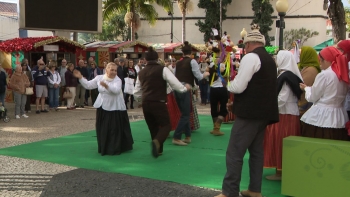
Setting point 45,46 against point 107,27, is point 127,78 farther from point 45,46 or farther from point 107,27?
point 107,27

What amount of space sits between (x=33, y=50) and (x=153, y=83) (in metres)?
11.6

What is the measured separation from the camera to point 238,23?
4953cm

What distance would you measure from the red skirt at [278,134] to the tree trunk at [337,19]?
9530mm

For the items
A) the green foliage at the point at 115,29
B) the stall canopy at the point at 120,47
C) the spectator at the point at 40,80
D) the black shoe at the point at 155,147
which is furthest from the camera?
the green foliage at the point at 115,29

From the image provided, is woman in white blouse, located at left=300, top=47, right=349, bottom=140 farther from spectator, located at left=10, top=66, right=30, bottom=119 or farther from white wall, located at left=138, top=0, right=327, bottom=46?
white wall, located at left=138, top=0, right=327, bottom=46

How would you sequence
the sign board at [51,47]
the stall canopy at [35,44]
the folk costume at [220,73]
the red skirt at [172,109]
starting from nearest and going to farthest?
the folk costume at [220,73] → the red skirt at [172,109] → the stall canopy at [35,44] → the sign board at [51,47]

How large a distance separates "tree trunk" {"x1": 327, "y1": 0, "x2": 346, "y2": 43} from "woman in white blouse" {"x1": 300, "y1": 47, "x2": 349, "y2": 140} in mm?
9924

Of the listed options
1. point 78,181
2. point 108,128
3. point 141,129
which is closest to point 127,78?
point 141,129

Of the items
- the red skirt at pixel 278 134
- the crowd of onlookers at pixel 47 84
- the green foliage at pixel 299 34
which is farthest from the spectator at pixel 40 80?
the green foliage at pixel 299 34

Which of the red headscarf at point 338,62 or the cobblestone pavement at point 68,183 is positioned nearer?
the red headscarf at point 338,62

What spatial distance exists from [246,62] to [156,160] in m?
3.02

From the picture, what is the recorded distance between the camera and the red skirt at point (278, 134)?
5.88 metres

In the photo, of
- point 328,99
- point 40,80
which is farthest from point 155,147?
point 40,80

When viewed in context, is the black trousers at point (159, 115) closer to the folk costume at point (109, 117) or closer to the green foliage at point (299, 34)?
the folk costume at point (109, 117)
